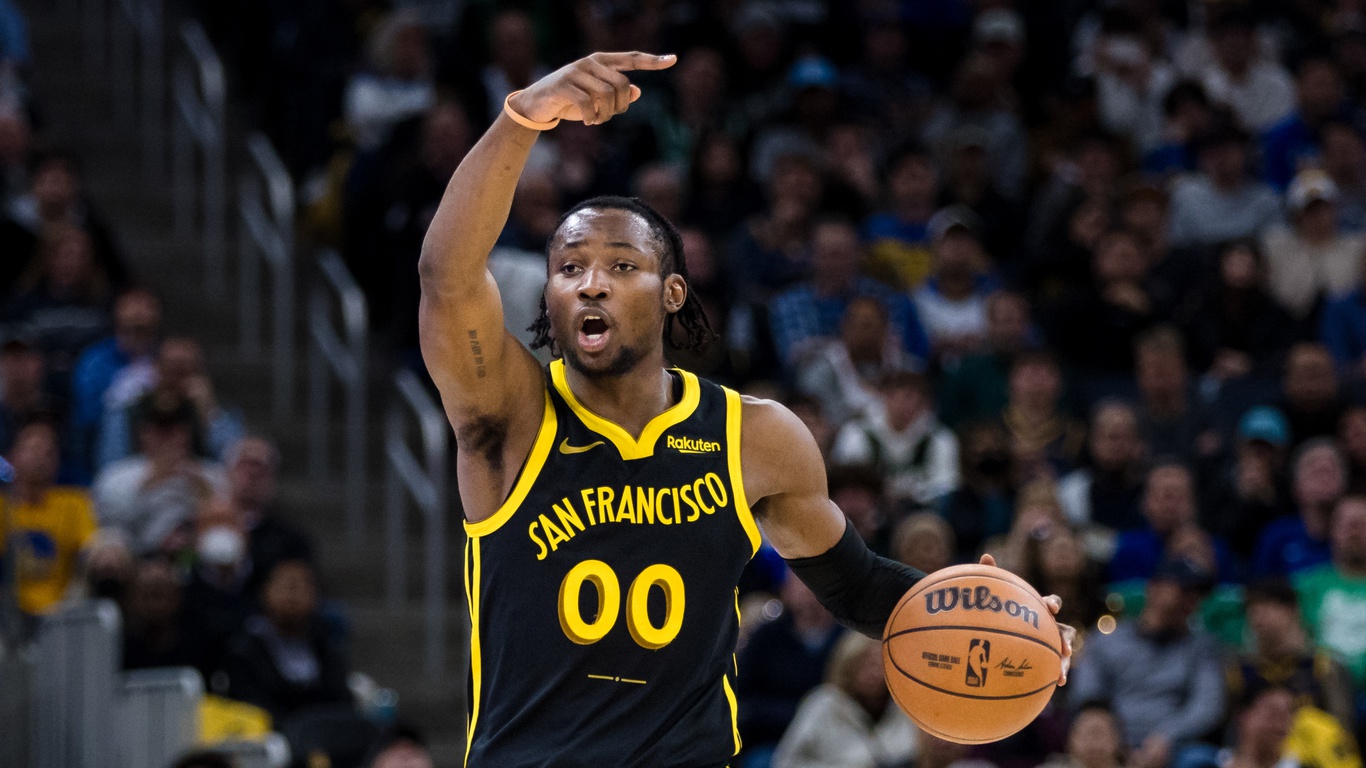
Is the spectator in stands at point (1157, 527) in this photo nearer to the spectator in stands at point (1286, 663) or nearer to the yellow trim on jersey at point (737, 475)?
the spectator in stands at point (1286, 663)

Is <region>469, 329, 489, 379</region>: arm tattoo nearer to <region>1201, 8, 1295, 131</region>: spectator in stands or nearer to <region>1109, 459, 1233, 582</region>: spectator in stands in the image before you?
<region>1109, 459, 1233, 582</region>: spectator in stands

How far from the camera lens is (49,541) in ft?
35.7

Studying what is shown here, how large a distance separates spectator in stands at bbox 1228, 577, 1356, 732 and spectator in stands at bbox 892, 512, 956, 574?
1716 mm

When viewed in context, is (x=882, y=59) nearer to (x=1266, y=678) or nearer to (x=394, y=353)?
(x=394, y=353)

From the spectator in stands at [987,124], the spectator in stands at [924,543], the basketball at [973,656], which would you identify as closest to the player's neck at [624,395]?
the basketball at [973,656]

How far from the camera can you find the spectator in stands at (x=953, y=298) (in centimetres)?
1318

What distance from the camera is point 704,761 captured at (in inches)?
183

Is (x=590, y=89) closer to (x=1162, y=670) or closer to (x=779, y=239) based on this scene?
(x=1162, y=670)

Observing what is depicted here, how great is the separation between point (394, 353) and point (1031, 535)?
15.3ft

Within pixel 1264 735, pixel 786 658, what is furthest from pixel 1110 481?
pixel 786 658

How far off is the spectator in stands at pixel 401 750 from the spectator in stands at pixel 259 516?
1.78 meters

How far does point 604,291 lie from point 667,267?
0.99 feet

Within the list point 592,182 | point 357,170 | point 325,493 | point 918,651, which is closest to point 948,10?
point 592,182

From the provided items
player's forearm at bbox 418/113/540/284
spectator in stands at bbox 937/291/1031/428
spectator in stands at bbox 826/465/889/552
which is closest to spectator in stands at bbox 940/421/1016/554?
spectator in stands at bbox 826/465/889/552
